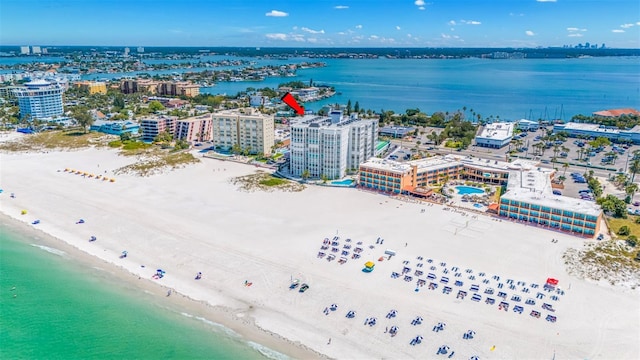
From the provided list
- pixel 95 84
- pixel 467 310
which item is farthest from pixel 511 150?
pixel 95 84

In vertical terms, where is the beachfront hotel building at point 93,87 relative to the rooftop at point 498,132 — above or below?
above

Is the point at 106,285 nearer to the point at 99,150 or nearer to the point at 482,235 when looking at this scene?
the point at 482,235

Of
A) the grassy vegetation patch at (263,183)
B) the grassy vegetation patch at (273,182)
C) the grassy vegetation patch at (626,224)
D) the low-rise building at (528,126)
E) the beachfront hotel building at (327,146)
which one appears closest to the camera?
the grassy vegetation patch at (626,224)

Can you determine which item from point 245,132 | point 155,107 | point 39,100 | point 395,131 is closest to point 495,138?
point 395,131

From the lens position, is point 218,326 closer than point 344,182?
Yes

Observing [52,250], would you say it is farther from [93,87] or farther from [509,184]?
[93,87]

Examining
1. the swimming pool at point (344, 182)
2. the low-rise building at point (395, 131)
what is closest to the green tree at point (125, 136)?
the swimming pool at point (344, 182)

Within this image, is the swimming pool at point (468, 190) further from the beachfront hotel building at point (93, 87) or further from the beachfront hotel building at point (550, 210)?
the beachfront hotel building at point (93, 87)

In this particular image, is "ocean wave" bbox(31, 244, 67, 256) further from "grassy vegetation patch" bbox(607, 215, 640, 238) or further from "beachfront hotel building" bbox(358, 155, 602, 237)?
"grassy vegetation patch" bbox(607, 215, 640, 238)
